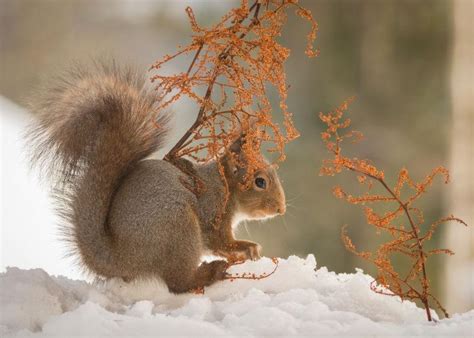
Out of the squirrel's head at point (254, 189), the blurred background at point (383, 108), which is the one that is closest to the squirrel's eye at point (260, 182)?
the squirrel's head at point (254, 189)

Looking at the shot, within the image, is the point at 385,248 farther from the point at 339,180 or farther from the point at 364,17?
the point at 364,17

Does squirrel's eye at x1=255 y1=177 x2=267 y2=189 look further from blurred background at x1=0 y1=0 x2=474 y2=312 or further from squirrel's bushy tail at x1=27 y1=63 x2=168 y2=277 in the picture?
blurred background at x1=0 y1=0 x2=474 y2=312

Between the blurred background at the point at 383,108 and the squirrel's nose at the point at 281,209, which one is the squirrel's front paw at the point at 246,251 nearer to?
the squirrel's nose at the point at 281,209

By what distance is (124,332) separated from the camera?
790mm

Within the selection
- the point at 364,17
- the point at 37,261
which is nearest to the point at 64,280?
the point at 37,261

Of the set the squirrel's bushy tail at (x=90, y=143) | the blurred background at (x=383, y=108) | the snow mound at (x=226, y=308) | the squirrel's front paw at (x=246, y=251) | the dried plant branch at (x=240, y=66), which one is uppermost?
the blurred background at (x=383, y=108)

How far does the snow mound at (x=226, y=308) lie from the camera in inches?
32.2

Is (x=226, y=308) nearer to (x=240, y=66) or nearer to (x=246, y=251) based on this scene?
(x=246, y=251)

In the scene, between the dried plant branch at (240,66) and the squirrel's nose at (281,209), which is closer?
the dried plant branch at (240,66)

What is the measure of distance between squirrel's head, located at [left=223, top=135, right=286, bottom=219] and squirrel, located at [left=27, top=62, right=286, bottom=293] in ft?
0.22

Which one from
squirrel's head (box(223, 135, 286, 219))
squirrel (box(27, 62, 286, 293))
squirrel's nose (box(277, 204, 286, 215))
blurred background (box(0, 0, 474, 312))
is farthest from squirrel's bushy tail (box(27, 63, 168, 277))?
blurred background (box(0, 0, 474, 312))

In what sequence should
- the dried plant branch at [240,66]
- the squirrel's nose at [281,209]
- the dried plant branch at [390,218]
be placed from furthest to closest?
the squirrel's nose at [281,209]
the dried plant branch at [240,66]
the dried plant branch at [390,218]

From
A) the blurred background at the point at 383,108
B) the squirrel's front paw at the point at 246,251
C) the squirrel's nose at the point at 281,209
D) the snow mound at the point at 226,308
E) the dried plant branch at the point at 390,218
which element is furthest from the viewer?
the blurred background at the point at 383,108

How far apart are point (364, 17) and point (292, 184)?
37.1 inches
